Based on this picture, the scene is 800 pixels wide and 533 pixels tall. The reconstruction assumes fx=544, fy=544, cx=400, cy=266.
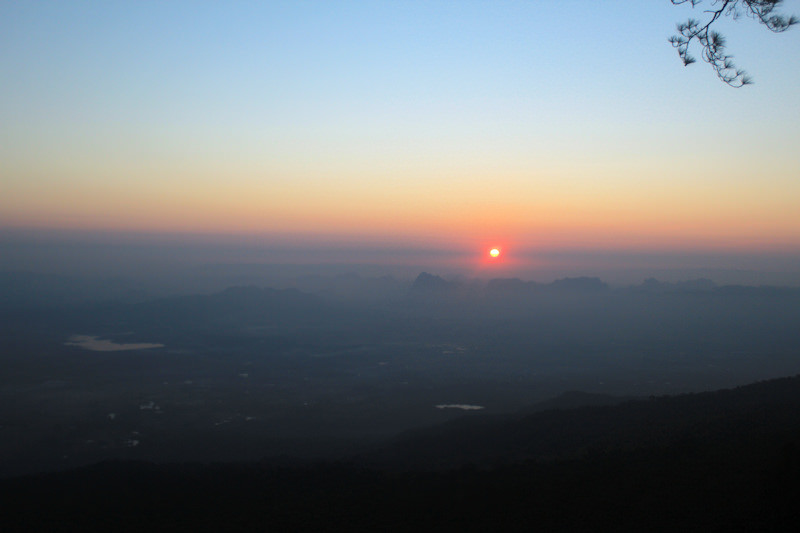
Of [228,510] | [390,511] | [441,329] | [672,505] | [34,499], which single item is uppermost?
[672,505]

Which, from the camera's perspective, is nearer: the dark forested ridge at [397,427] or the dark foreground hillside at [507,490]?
the dark foreground hillside at [507,490]

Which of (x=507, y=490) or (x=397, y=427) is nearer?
(x=507, y=490)

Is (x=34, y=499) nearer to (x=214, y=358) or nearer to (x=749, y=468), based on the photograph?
(x=749, y=468)

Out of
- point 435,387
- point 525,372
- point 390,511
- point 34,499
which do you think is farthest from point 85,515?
point 525,372

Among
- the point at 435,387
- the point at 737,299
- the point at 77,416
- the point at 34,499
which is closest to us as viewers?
the point at 34,499

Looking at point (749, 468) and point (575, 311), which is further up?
point (749, 468)

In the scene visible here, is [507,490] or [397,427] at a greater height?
[507,490]

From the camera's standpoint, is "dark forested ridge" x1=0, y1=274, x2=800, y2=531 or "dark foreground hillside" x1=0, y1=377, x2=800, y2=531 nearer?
"dark foreground hillside" x1=0, y1=377, x2=800, y2=531

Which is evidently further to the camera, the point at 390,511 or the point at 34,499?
the point at 34,499
